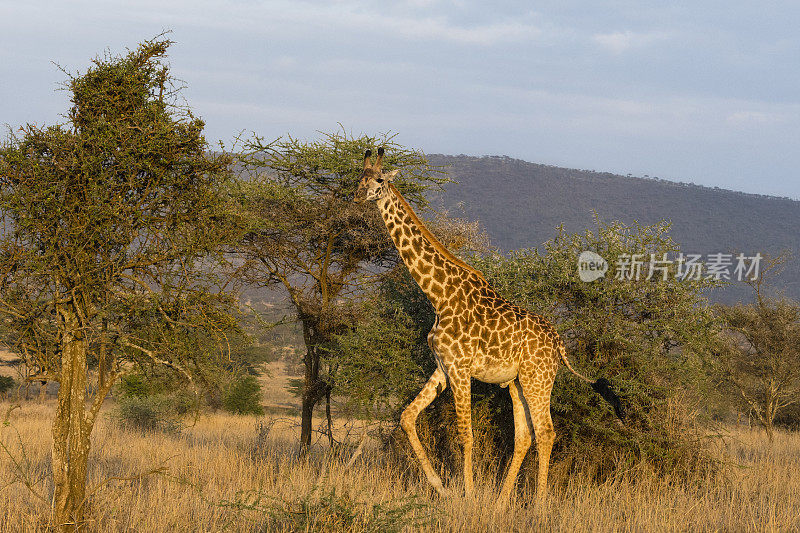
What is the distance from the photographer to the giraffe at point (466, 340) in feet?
29.3

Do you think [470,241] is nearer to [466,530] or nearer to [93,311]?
[466,530]

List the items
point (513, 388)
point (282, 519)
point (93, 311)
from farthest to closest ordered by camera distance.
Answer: point (513, 388) → point (282, 519) → point (93, 311)

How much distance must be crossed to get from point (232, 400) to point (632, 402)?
22953mm

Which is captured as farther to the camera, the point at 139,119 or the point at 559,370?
the point at 559,370

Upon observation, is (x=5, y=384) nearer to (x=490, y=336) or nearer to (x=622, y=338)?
(x=490, y=336)

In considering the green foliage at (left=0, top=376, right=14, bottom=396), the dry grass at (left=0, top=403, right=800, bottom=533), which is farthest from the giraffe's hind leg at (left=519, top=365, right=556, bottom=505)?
the green foliage at (left=0, top=376, right=14, bottom=396)

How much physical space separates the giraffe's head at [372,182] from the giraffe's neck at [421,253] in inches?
5.6

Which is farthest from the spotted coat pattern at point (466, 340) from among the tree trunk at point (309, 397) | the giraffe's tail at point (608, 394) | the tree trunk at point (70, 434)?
the tree trunk at point (309, 397)

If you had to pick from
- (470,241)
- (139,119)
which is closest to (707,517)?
(470,241)

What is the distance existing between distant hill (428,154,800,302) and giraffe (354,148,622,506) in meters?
98.9

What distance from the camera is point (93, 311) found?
21.8 feet

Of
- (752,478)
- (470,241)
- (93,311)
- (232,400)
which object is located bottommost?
(232,400)

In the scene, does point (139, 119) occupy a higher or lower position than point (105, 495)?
higher

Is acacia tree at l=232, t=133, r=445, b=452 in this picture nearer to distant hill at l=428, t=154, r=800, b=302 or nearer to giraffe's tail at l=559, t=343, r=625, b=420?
giraffe's tail at l=559, t=343, r=625, b=420
